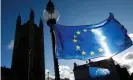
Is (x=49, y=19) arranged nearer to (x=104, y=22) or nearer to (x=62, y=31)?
(x=62, y=31)

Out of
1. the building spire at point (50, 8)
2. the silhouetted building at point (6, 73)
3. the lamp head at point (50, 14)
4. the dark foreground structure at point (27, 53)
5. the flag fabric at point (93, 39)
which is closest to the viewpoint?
the lamp head at point (50, 14)

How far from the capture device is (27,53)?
44.5m

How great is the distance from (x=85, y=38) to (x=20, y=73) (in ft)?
127

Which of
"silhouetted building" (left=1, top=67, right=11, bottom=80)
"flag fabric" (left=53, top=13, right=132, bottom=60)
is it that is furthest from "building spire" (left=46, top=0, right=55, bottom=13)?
"silhouetted building" (left=1, top=67, right=11, bottom=80)

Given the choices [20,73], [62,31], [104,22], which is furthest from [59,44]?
[20,73]

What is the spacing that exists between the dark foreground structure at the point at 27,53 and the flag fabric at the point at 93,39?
34.5 metres

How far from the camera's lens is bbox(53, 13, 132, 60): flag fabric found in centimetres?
607

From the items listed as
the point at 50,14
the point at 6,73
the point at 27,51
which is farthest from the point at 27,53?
the point at 50,14

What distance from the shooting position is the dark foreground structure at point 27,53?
1692 inches

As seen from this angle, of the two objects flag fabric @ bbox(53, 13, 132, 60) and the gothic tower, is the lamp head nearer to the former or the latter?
flag fabric @ bbox(53, 13, 132, 60)

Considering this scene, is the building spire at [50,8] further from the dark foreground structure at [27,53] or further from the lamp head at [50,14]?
the dark foreground structure at [27,53]

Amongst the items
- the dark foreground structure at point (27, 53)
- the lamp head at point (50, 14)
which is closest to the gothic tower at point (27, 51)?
the dark foreground structure at point (27, 53)

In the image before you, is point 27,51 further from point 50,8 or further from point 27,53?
point 50,8

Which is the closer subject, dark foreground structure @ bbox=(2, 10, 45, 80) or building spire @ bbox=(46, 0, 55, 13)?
building spire @ bbox=(46, 0, 55, 13)
